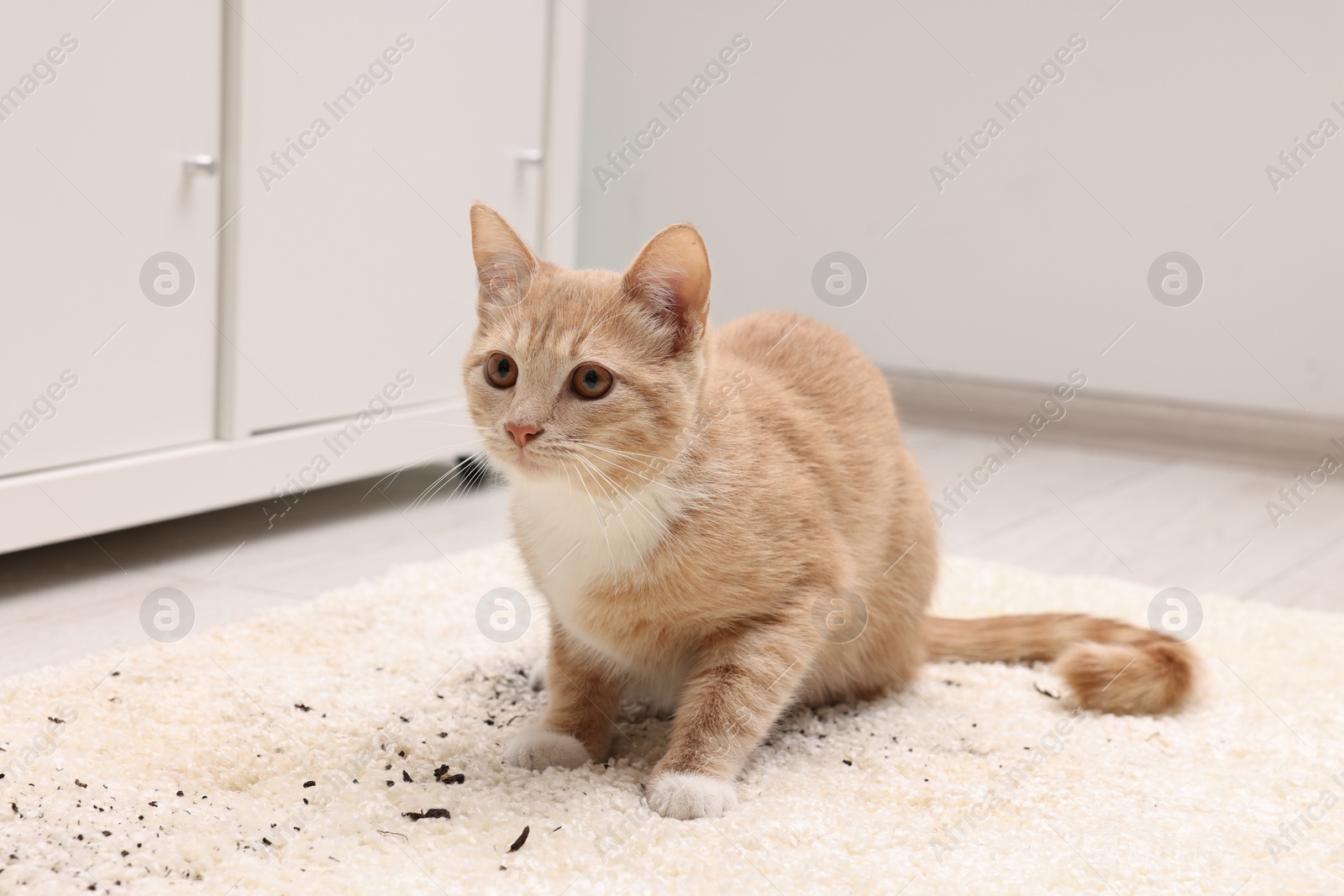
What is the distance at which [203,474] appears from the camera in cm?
220

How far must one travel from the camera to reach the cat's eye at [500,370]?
135 centimetres

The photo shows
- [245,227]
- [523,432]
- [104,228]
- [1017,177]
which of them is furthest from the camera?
[1017,177]

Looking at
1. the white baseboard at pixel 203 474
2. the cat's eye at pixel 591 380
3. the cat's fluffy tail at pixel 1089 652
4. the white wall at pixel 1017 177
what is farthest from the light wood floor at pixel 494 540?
the cat's eye at pixel 591 380

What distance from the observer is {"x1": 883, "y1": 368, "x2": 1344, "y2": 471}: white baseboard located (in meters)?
3.65

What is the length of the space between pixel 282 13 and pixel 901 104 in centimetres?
216

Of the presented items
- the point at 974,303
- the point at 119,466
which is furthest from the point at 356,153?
the point at 974,303

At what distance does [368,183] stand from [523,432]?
1.33 m

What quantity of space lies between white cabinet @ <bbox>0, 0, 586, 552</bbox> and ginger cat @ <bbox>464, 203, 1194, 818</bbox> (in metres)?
0.85

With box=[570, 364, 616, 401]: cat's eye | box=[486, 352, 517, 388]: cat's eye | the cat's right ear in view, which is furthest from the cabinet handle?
box=[570, 364, 616, 401]: cat's eye

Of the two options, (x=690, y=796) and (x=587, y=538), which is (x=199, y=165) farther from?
(x=690, y=796)

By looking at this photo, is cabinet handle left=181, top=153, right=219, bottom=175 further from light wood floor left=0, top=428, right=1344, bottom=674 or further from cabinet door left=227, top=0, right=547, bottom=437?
light wood floor left=0, top=428, right=1344, bottom=674

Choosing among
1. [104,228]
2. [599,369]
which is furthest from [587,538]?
[104,228]

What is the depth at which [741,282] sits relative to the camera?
13.7 ft

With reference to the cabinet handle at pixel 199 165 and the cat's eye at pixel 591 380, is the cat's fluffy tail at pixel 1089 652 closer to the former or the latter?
the cat's eye at pixel 591 380
